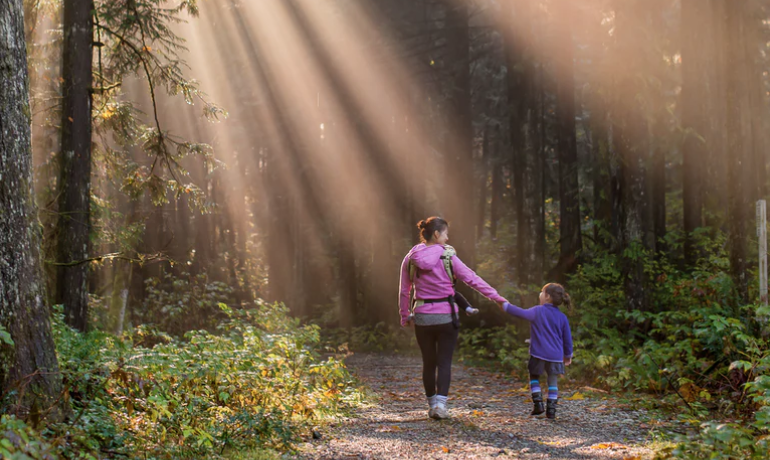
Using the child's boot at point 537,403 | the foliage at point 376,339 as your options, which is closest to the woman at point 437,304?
the child's boot at point 537,403

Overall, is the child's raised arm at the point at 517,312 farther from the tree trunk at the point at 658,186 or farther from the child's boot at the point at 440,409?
the tree trunk at the point at 658,186

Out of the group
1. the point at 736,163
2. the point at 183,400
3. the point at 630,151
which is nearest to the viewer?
the point at 183,400

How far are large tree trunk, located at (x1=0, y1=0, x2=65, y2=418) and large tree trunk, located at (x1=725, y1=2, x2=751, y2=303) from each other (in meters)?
9.48

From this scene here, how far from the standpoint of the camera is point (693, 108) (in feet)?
64.8

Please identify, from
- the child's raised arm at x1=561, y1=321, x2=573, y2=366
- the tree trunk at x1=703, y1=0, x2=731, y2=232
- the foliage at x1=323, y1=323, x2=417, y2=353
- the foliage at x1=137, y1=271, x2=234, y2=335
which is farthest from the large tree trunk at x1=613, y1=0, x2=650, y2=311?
the foliage at x1=137, y1=271, x2=234, y2=335

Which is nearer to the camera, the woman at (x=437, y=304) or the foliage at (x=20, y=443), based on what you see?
the foliage at (x=20, y=443)

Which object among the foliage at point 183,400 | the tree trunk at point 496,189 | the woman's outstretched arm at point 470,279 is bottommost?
the foliage at point 183,400

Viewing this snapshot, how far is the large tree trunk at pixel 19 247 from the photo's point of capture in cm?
574

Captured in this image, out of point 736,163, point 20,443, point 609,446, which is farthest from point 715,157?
point 20,443

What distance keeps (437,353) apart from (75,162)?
8.01 metres

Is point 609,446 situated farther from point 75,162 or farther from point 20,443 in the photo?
point 75,162

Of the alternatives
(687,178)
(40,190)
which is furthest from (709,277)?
(40,190)

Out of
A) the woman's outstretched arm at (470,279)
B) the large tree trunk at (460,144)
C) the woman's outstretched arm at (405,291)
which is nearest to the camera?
the woman's outstretched arm at (470,279)

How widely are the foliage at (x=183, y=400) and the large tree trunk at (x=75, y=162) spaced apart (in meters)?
2.70
